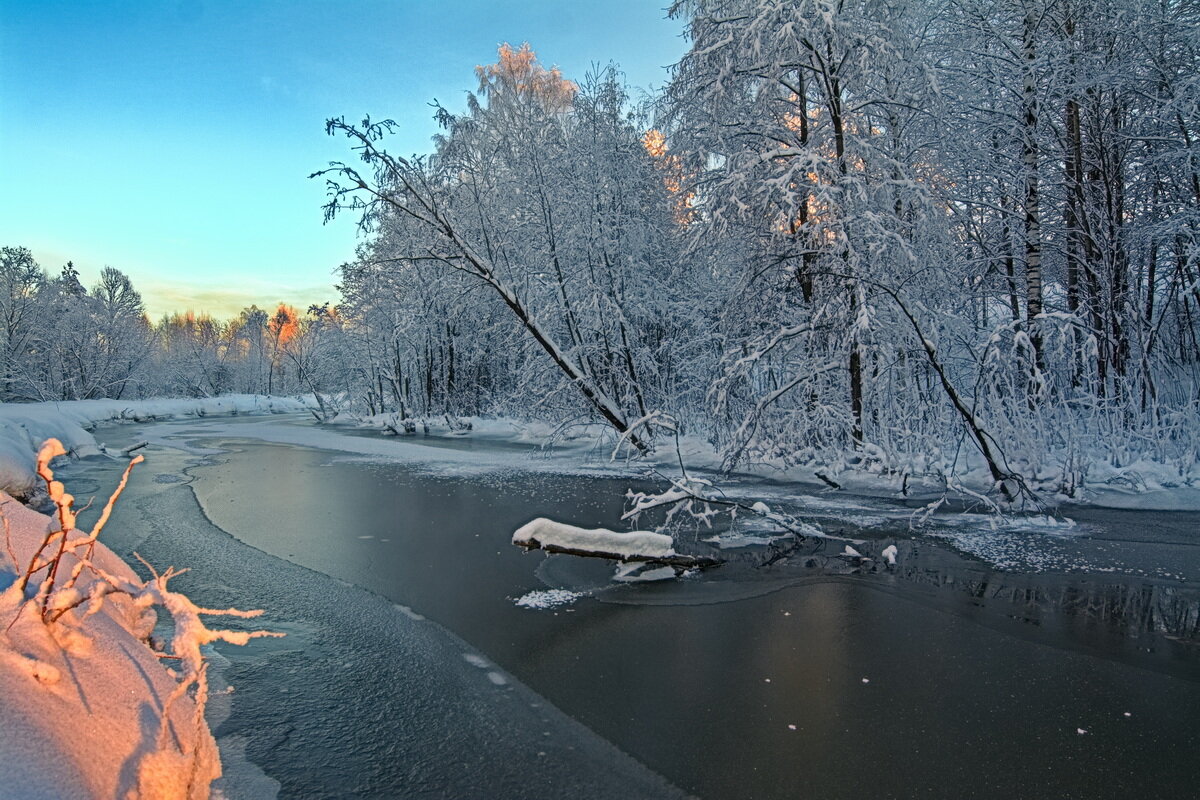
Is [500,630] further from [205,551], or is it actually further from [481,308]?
[481,308]

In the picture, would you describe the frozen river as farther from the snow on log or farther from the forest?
the forest

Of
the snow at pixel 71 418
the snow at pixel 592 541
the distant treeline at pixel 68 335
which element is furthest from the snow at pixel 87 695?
the distant treeline at pixel 68 335

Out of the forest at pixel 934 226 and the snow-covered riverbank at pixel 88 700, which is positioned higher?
the forest at pixel 934 226

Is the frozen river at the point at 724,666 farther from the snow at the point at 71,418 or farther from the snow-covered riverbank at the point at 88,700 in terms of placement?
the snow at the point at 71,418

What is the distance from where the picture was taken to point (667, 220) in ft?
60.7

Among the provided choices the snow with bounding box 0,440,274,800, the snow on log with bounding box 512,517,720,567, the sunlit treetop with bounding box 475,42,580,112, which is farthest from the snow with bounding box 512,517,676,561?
the sunlit treetop with bounding box 475,42,580,112

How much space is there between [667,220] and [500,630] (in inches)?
610

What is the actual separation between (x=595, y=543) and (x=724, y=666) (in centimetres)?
189

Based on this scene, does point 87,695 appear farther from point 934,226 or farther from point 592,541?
point 934,226

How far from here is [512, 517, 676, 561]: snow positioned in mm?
5703

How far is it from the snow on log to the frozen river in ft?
0.96

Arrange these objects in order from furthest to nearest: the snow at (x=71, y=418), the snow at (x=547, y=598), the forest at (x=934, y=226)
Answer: the forest at (x=934, y=226) < the snow at (x=71, y=418) < the snow at (x=547, y=598)

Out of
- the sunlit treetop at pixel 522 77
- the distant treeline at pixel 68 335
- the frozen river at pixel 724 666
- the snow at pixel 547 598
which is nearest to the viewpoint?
the frozen river at pixel 724 666

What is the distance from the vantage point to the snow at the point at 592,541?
5.70 meters
